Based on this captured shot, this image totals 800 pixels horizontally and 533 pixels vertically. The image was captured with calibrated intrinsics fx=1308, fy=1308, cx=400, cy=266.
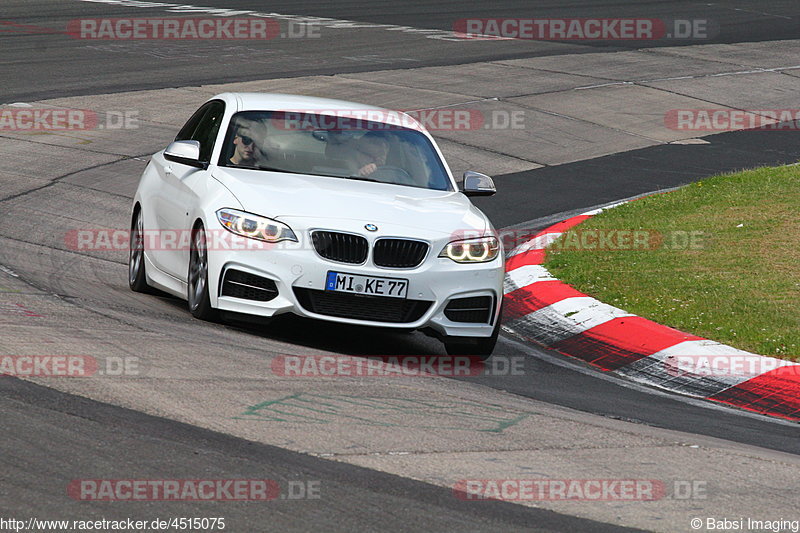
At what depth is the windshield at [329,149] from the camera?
8977mm

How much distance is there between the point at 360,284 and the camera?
7883 mm

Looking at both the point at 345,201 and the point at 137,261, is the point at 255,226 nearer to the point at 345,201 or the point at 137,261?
the point at 345,201

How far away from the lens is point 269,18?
29.0 m

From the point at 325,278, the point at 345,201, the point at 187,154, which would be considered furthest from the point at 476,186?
the point at 187,154

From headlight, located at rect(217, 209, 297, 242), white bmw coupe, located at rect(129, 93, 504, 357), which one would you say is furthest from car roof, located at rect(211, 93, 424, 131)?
headlight, located at rect(217, 209, 297, 242)

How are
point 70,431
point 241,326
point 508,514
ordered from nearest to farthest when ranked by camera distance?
point 508,514 < point 70,431 < point 241,326

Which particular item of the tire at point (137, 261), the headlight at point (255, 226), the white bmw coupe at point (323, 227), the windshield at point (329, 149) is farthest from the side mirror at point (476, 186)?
the tire at point (137, 261)

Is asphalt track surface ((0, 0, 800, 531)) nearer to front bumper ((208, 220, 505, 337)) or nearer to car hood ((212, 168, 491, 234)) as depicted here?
front bumper ((208, 220, 505, 337))

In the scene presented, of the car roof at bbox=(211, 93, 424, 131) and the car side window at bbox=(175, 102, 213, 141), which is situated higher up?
the car roof at bbox=(211, 93, 424, 131)

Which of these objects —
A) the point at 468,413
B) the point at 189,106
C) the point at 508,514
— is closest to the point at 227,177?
the point at 468,413

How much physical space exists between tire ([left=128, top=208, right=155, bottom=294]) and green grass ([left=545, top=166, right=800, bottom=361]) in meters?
3.30

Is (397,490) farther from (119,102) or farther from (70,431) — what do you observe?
(119,102)

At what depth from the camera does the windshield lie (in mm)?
8977

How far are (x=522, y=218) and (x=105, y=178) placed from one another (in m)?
4.52
